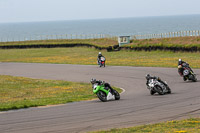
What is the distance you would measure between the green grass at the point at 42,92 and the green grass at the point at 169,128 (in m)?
7.58

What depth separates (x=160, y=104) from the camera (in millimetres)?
16359

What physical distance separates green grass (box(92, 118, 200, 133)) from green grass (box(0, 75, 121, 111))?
7.58 meters

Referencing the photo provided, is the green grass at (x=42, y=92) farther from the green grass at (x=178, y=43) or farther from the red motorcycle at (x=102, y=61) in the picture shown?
the green grass at (x=178, y=43)

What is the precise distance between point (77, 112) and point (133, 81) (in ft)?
43.4

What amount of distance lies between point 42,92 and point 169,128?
14.8m

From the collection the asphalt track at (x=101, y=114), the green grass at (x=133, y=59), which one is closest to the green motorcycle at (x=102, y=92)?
the asphalt track at (x=101, y=114)

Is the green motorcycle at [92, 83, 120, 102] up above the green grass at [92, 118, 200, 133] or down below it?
above

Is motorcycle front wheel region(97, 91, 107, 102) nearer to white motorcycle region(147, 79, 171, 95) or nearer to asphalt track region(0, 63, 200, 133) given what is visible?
asphalt track region(0, 63, 200, 133)

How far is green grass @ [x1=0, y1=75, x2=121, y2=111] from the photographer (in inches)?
813

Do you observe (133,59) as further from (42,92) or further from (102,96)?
(102,96)

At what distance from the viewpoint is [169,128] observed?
37.2 feet

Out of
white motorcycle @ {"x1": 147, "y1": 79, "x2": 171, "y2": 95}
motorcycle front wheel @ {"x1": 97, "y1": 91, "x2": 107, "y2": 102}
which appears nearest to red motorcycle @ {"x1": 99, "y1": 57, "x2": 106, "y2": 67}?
white motorcycle @ {"x1": 147, "y1": 79, "x2": 171, "y2": 95}

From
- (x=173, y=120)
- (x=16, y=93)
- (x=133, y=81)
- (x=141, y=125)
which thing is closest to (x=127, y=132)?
(x=141, y=125)

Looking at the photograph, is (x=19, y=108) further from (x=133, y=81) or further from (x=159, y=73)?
(x=159, y=73)
